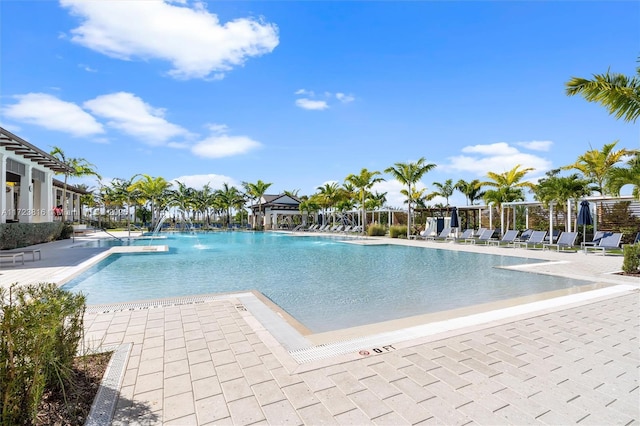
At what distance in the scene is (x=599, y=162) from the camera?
20641 mm

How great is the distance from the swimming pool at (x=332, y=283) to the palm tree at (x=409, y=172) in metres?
12.0

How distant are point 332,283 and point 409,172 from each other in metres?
16.9

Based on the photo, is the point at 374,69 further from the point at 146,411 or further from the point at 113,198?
the point at 113,198

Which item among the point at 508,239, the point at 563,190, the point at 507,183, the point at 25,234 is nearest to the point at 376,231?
the point at 507,183

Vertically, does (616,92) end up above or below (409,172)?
below

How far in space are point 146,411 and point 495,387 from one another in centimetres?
278

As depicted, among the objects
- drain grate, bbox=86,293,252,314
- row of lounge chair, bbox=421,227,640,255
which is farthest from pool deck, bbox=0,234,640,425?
row of lounge chair, bbox=421,227,640,255

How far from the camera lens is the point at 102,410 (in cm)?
230

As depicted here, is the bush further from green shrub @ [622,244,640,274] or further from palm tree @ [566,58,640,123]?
green shrub @ [622,244,640,274]

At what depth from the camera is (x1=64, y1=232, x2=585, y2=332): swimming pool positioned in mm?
5761

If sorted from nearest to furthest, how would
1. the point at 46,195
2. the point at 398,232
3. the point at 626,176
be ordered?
the point at 626,176
the point at 46,195
the point at 398,232

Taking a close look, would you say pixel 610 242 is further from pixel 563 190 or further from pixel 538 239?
pixel 563 190

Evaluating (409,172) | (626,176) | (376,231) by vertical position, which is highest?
(409,172)

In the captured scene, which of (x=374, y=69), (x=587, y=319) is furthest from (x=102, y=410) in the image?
(x=374, y=69)
